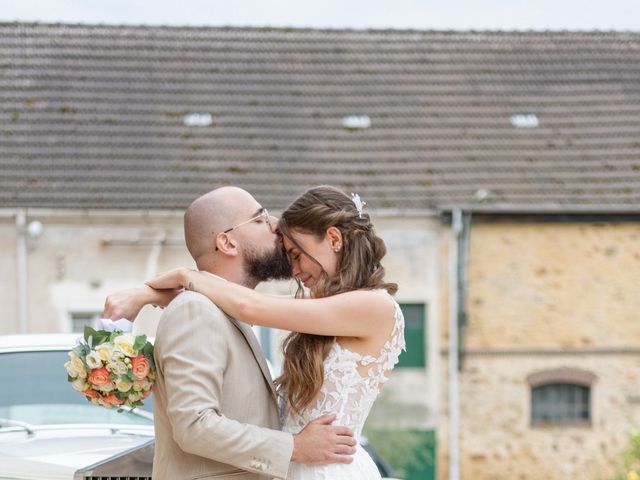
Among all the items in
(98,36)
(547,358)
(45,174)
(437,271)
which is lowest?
(547,358)

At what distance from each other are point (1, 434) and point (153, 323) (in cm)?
1072

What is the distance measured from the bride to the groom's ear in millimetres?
115

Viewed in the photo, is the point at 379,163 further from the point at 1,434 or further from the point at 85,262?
the point at 1,434

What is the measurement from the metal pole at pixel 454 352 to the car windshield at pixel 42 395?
38.0ft

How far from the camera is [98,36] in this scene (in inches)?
712

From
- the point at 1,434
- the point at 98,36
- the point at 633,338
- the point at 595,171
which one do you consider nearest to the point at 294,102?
the point at 98,36

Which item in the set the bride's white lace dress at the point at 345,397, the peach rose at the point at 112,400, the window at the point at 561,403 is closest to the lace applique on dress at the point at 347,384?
the bride's white lace dress at the point at 345,397

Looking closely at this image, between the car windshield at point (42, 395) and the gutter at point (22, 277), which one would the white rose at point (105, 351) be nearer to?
the car windshield at point (42, 395)

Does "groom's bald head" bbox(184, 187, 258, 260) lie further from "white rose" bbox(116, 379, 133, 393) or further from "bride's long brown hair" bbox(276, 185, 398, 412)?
"white rose" bbox(116, 379, 133, 393)

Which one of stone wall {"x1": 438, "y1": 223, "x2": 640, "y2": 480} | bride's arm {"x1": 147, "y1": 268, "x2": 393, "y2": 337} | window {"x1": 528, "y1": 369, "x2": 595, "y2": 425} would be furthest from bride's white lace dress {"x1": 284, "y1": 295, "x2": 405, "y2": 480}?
window {"x1": 528, "y1": 369, "x2": 595, "y2": 425}

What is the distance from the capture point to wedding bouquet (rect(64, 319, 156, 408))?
Answer: 11.4 ft

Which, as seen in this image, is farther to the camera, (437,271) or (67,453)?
(437,271)

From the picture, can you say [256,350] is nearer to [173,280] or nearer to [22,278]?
[173,280]

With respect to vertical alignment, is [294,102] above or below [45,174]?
above
